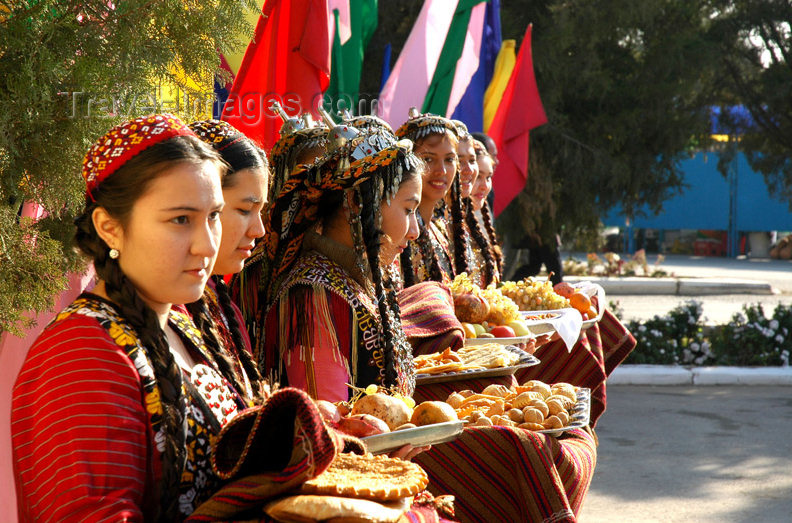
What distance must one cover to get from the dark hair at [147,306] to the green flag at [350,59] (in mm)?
3960

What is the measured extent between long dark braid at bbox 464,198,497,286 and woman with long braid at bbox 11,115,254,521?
3688mm

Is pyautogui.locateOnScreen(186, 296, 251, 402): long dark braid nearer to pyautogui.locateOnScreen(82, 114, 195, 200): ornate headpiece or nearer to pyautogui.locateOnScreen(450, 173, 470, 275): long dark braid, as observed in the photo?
pyautogui.locateOnScreen(82, 114, 195, 200): ornate headpiece

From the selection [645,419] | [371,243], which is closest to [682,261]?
[645,419]

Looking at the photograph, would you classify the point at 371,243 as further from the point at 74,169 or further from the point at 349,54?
the point at 349,54

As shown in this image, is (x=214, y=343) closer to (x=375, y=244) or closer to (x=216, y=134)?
(x=216, y=134)

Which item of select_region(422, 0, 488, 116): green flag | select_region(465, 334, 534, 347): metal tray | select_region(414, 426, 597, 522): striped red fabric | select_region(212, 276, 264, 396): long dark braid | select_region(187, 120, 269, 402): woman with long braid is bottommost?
select_region(414, 426, 597, 522): striped red fabric

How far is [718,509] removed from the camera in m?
5.18

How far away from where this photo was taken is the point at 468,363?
324 centimetres

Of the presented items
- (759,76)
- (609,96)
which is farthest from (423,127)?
(759,76)

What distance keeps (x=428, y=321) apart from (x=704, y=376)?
573cm

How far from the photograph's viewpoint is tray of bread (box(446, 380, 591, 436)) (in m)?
2.76

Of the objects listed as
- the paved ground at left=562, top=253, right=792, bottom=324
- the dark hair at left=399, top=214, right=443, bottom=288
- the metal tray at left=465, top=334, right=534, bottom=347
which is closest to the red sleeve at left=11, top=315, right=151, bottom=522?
the metal tray at left=465, top=334, right=534, bottom=347

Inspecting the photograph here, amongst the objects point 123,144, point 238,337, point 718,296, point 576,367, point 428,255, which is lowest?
point 718,296

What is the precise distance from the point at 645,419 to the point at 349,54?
11.7 ft
